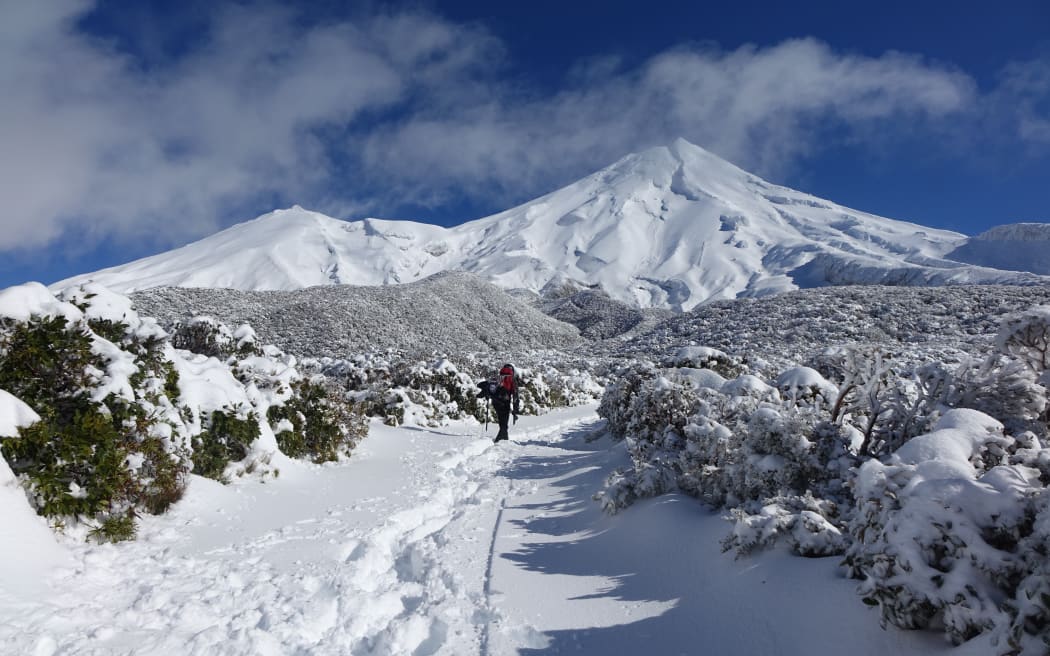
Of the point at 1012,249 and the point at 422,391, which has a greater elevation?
the point at 1012,249

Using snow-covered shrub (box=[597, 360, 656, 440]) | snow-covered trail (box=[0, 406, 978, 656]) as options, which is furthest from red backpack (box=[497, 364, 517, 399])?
snow-covered trail (box=[0, 406, 978, 656])

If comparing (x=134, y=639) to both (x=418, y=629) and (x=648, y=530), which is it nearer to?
(x=418, y=629)

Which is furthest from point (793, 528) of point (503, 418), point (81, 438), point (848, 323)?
point (848, 323)

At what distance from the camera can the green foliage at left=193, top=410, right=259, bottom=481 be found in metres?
6.41

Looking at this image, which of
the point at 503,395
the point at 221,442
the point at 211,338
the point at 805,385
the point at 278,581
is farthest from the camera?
the point at 503,395

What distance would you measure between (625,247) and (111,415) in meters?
149

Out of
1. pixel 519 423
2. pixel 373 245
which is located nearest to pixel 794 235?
pixel 373 245

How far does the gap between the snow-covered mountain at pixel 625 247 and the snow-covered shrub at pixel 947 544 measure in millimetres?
90506

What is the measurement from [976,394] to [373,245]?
188635 mm

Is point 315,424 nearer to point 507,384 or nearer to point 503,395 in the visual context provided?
point 503,395

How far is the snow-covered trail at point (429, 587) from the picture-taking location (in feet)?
10.6

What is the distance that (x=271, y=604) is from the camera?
3824 millimetres

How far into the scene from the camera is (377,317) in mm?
43375

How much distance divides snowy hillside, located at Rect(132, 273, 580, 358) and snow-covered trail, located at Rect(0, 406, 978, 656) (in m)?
25.2
